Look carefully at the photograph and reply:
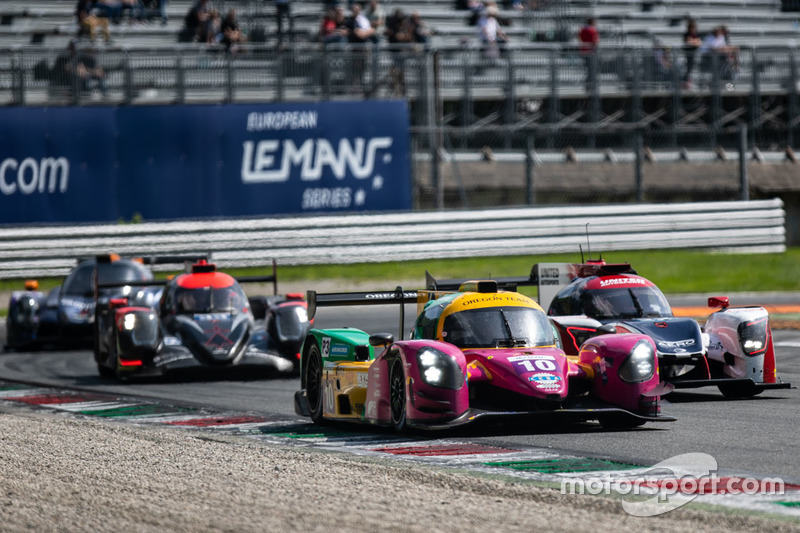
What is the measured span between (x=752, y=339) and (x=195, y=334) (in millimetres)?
5832

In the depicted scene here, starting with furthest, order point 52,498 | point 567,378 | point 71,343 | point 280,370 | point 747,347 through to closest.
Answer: point 71,343 < point 280,370 < point 747,347 < point 567,378 < point 52,498

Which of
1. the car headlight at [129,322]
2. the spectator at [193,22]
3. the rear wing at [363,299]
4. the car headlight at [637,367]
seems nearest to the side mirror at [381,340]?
the rear wing at [363,299]

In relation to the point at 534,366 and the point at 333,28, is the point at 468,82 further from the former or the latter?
the point at 534,366

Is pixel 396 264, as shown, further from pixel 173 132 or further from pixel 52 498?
pixel 52 498

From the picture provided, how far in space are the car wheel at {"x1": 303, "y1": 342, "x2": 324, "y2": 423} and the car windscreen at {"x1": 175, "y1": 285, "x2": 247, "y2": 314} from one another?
3.80 m

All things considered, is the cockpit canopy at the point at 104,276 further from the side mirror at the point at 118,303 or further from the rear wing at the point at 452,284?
the rear wing at the point at 452,284

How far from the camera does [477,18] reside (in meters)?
29.5

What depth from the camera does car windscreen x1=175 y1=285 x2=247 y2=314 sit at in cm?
1416

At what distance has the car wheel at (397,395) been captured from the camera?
8.92m

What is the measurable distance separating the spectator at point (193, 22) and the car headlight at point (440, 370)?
58.7 ft

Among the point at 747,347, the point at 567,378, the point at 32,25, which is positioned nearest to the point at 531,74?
the point at 32,25

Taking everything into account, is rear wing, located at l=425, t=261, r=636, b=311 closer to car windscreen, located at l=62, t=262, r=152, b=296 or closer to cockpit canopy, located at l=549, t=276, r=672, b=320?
cockpit canopy, located at l=549, t=276, r=672, b=320

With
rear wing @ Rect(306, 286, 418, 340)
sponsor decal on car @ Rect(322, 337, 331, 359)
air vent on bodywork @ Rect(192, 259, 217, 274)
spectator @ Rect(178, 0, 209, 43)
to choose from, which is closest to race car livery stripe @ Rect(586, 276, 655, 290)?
rear wing @ Rect(306, 286, 418, 340)

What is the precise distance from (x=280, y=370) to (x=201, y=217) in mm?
10145
